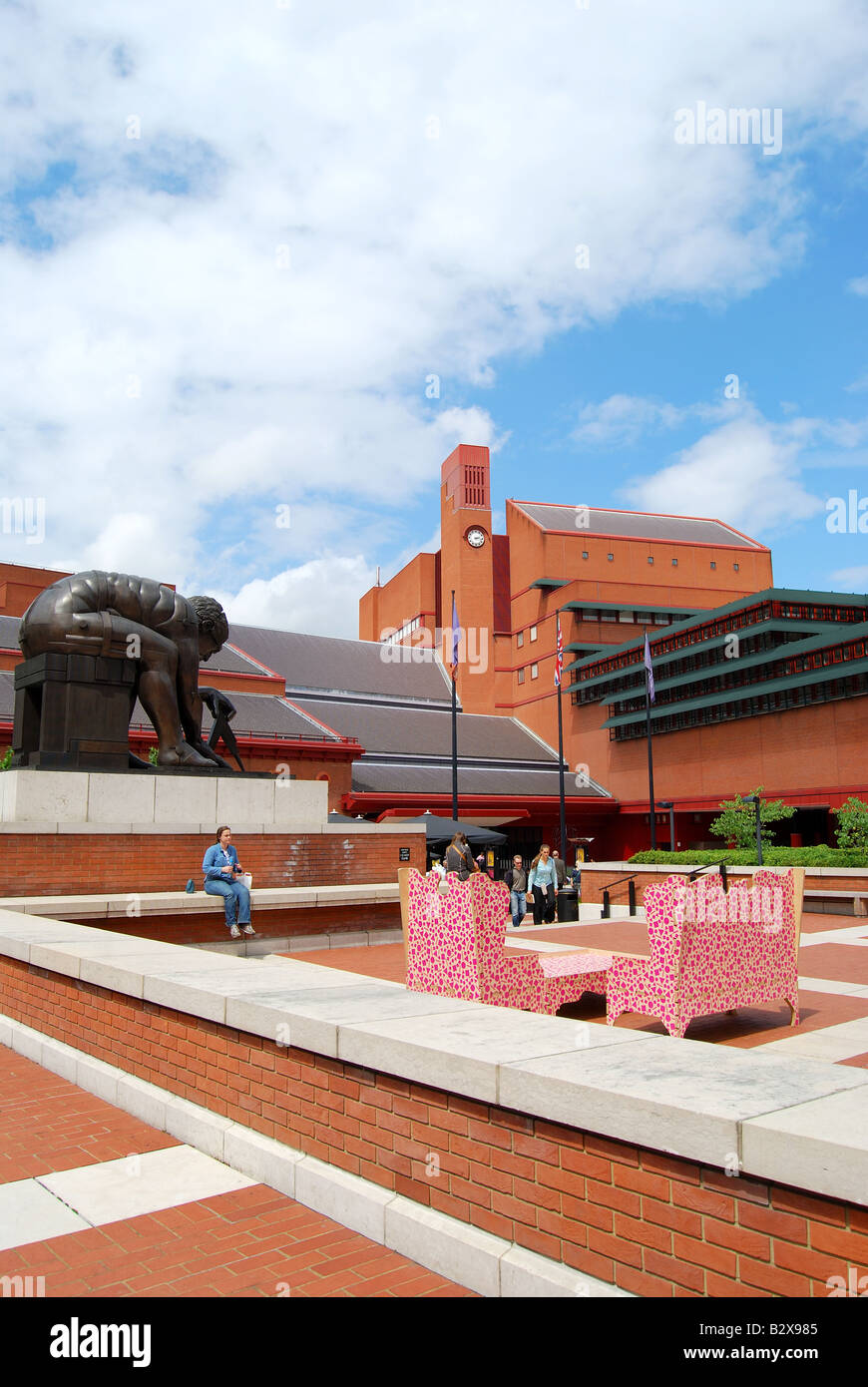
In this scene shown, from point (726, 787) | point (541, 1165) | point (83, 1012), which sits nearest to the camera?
point (541, 1165)

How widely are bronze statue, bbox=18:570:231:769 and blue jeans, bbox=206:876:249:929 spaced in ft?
10.6

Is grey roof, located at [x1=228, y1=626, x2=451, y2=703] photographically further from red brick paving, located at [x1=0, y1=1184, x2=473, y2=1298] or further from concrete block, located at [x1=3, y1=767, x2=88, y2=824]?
red brick paving, located at [x1=0, y1=1184, x2=473, y2=1298]

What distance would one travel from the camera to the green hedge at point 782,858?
21688mm

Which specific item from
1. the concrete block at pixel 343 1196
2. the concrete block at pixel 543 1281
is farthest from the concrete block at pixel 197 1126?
the concrete block at pixel 543 1281

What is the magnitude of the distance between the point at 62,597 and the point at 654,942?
10.0m

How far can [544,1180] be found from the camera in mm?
2990

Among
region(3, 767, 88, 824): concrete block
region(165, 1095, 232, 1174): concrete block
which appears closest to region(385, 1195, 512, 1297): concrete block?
region(165, 1095, 232, 1174): concrete block

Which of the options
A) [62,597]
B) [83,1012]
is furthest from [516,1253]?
[62,597]

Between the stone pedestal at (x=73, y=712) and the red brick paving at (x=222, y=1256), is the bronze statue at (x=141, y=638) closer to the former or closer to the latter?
the stone pedestal at (x=73, y=712)

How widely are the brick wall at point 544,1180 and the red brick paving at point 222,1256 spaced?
0.24 meters

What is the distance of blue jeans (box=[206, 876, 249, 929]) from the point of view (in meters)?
→ 11.4

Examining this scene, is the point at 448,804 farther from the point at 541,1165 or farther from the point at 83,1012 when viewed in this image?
the point at 541,1165

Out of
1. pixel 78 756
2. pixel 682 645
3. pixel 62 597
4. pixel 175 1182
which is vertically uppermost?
pixel 682 645
